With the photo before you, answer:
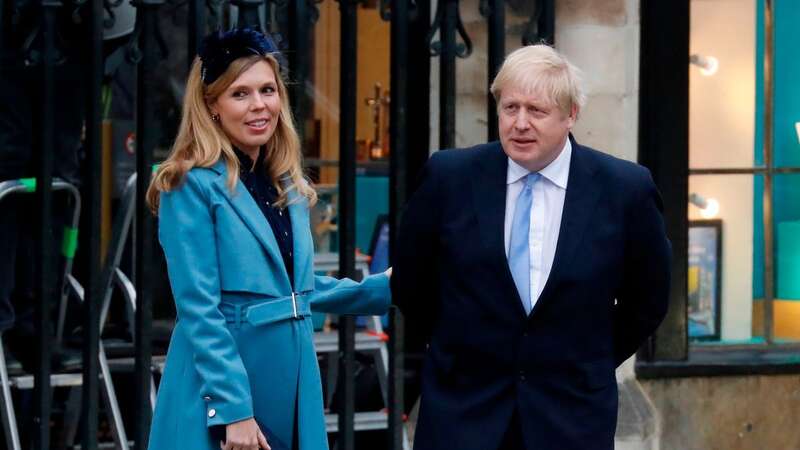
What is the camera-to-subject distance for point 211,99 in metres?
4.56

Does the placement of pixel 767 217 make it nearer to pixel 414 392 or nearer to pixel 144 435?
pixel 414 392

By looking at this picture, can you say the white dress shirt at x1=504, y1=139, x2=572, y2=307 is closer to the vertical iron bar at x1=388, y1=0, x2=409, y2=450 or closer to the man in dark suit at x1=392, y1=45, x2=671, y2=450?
the man in dark suit at x1=392, y1=45, x2=671, y2=450

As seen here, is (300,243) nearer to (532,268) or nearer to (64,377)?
(532,268)

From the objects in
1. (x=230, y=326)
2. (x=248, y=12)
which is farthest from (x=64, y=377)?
(x=230, y=326)

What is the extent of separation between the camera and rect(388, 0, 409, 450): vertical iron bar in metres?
6.36

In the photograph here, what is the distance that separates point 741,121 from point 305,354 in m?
3.28

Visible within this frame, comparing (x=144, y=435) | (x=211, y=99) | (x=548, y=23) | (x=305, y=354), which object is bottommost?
(x=144, y=435)

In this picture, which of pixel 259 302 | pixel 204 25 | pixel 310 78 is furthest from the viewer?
pixel 310 78

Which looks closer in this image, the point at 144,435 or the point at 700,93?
the point at 144,435

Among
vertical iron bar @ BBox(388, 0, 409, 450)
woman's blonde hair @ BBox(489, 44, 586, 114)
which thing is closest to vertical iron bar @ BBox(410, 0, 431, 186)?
vertical iron bar @ BBox(388, 0, 409, 450)

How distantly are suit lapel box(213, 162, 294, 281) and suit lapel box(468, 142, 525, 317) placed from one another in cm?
54

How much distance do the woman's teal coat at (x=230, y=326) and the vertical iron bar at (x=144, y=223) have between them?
5.39 ft

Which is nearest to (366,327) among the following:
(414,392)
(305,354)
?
(414,392)

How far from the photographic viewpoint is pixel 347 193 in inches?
251
